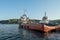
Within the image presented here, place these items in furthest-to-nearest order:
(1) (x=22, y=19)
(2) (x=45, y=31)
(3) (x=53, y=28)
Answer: (1) (x=22, y=19)
(3) (x=53, y=28)
(2) (x=45, y=31)

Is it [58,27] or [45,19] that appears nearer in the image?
[58,27]

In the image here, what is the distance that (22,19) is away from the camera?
78062mm

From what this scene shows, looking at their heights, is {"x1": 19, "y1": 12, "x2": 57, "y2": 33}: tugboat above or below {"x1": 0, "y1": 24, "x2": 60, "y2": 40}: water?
above

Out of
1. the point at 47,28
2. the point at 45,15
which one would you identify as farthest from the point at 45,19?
the point at 47,28

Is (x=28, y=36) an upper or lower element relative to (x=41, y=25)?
lower

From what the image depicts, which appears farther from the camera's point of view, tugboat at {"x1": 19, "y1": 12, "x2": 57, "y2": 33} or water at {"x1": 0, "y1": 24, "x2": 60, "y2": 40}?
tugboat at {"x1": 19, "y1": 12, "x2": 57, "y2": 33}

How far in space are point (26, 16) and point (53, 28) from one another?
38.7m

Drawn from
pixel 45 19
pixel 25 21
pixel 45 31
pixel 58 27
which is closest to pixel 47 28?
pixel 45 31

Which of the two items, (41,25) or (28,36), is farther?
(41,25)

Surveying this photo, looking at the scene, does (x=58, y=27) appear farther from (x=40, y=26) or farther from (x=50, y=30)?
(x=40, y=26)

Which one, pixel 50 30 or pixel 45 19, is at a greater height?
pixel 45 19

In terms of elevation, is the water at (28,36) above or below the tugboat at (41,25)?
below

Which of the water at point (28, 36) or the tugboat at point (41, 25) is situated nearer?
the water at point (28, 36)

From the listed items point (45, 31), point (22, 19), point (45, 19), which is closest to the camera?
point (45, 31)
